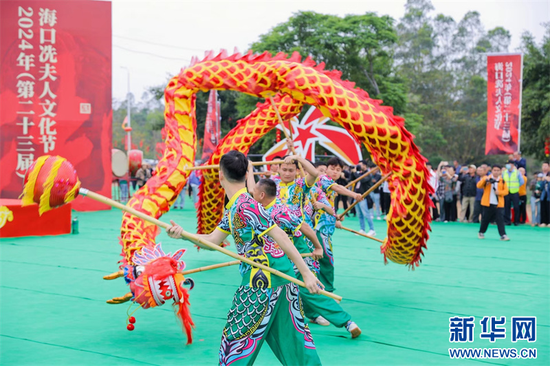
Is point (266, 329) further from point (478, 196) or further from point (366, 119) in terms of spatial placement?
point (478, 196)

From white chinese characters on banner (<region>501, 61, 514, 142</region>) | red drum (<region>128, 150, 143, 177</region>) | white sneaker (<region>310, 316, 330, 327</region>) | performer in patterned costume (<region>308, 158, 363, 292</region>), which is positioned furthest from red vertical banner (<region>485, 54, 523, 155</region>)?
red drum (<region>128, 150, 143, 177</region>)

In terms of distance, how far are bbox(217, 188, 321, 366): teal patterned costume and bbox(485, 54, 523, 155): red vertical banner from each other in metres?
10.9

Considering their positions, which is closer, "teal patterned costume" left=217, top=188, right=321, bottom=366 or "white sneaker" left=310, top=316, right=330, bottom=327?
"teal patterned costume" left=217, top=188, right=321, bottom=366

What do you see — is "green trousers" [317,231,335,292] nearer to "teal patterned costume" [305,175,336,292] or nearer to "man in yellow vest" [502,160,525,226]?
"teal patterned costume" [305,175,336,292]

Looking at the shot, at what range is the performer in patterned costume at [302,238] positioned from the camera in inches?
162

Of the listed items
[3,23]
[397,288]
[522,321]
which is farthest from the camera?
[3,23]

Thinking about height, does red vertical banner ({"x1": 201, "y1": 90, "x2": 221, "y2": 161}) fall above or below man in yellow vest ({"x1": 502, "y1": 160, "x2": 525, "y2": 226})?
above

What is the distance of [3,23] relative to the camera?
13688mm

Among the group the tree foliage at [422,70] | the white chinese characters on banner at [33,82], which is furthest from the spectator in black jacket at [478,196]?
the white chinese characters on banner at [33,82]

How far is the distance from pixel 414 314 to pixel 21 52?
1206 cm

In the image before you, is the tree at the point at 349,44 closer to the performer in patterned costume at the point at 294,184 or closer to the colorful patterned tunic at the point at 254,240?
the performer in patterned costume at the point at 294,184

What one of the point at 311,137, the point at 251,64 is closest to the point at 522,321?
the point at 251,64

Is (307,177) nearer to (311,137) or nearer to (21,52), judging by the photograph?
(311,137)

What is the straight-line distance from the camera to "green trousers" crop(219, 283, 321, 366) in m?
3.06
